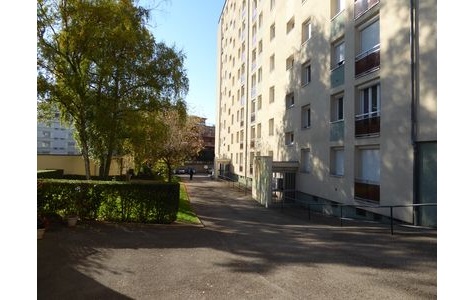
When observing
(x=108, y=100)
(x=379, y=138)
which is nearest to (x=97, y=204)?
(x=108, y=100)

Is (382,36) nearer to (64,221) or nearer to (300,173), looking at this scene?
(300,173)

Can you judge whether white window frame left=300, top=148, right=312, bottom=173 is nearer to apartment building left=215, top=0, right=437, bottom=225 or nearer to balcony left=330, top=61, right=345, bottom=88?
apartment building left=215, top=0, right=437, bottom=225

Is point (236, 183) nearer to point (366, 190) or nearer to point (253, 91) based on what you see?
point (253, 91)

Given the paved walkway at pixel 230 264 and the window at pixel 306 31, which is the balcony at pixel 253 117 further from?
the paved walkway at pixel 230 264

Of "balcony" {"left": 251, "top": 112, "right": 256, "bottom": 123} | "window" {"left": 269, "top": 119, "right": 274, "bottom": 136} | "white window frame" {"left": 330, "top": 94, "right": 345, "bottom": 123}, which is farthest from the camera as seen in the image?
"balcony" {"left": 251, "top": 112, "right": 256, "bottom": 123}

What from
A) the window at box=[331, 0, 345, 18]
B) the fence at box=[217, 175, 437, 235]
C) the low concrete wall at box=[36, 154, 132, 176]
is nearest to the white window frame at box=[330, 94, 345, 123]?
the fence at box=[217, 175, 437, 235]

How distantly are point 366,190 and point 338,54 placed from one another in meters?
7.02

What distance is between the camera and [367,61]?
13.3 meters

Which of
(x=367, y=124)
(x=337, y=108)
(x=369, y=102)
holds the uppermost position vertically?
(x=337, y=108)

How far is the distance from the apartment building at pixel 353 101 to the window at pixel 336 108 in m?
0.05

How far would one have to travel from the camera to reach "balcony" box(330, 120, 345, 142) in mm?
15095

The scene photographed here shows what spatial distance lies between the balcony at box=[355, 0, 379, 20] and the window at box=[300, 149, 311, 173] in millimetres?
7917

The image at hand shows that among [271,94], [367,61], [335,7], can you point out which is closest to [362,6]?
[367,61]

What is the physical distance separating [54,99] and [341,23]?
1273 centimetres
